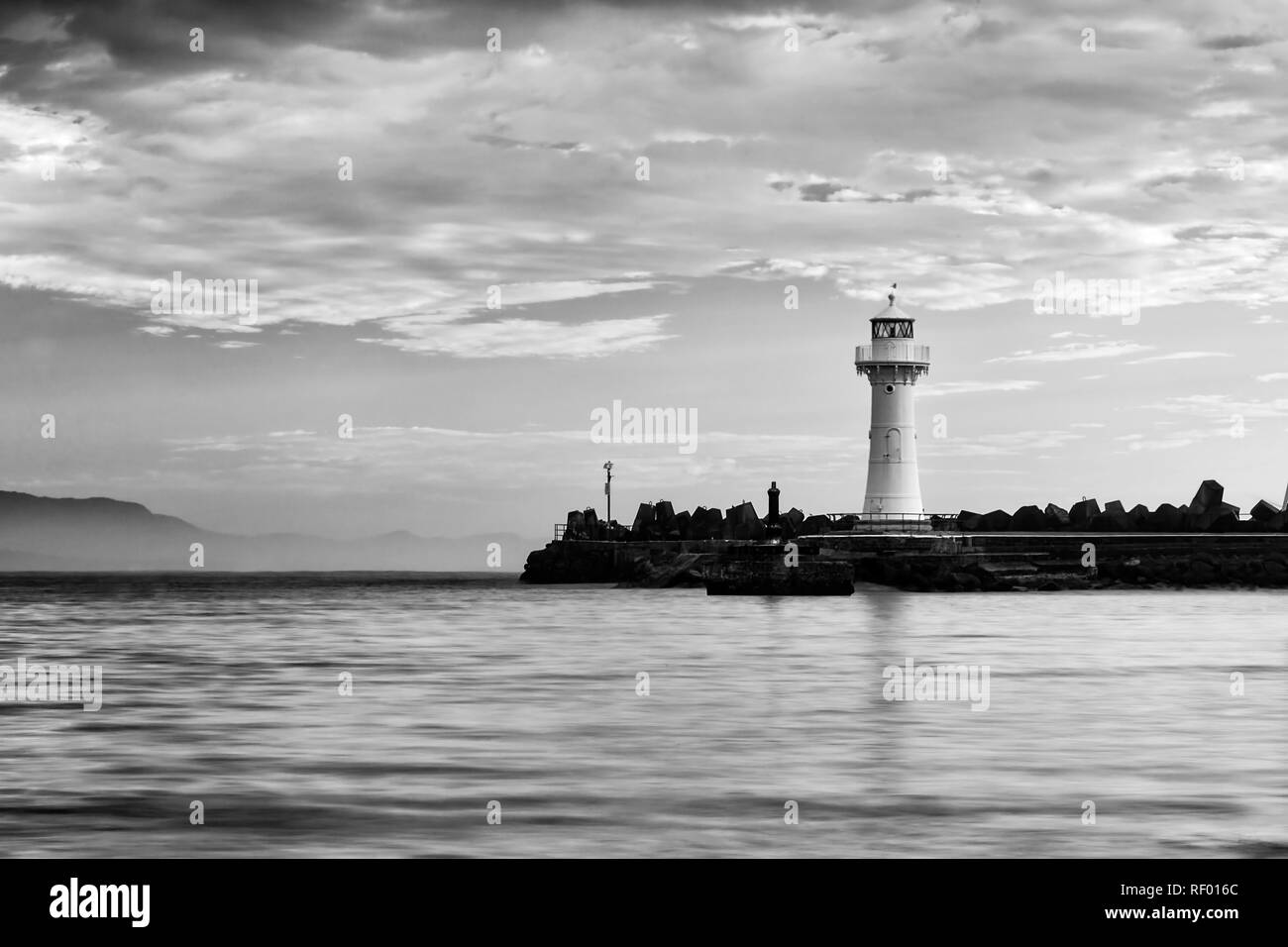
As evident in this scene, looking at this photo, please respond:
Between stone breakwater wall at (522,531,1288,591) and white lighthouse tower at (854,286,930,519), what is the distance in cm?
271

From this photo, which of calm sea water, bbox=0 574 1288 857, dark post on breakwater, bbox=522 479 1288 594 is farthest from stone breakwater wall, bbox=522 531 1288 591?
calm sea water, bbox=0 574 1288 857

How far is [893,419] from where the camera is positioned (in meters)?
70.1

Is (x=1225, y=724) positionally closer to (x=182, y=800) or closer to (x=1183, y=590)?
(x=182, y=800)

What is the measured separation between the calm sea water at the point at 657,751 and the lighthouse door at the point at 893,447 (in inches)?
1216

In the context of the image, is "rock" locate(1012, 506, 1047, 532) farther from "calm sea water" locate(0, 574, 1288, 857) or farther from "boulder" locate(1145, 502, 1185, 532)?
"calm sea water" locate(0, 574, 1288, 857)

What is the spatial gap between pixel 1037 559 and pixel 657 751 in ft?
210

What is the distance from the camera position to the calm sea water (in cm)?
1285

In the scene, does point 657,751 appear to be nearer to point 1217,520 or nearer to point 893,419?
point 893,419

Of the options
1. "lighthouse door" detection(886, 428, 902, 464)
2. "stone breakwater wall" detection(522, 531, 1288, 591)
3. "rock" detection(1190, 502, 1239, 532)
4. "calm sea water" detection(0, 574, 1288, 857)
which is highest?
"lighthouse door" detection(886, 428, 902, 464)

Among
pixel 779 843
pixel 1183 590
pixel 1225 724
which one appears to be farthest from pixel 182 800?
pixel 1183 590

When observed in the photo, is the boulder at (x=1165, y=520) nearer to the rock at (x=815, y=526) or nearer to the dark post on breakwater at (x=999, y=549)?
the dark post on breakwater at (x=999, y=549)

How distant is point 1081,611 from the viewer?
180ft

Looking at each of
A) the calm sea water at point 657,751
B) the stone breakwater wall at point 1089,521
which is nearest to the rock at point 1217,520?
the stone breakwater wall at point 1089,521
